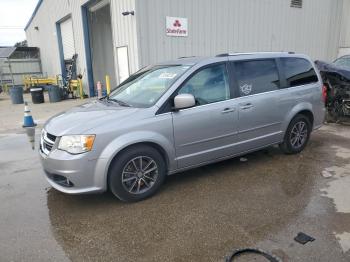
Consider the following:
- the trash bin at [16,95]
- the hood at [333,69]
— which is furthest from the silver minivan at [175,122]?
the trash bin at [16,95]

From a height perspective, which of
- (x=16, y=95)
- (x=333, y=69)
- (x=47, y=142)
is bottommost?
(x=16, y=95)

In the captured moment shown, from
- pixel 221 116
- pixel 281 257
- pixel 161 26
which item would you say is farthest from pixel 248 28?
pixel 281 257

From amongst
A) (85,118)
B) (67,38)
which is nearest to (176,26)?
(85,118)

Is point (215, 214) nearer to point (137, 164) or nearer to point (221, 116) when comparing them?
point (137, 164)

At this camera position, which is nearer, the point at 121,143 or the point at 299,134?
the point at 121,143

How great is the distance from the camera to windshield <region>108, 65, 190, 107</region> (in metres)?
4.20

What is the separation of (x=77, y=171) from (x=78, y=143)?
0.31m

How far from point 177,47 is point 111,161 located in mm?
7780

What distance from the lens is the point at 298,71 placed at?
5.46 m

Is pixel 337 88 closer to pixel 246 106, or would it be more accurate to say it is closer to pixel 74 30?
pixel 246 106

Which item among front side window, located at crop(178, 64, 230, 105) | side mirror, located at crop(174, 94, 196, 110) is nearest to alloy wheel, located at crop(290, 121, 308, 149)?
front side window, located at crop(178, 64, 230, 105)

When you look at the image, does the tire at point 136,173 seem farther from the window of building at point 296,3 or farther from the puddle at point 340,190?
the window of building at point 296,3

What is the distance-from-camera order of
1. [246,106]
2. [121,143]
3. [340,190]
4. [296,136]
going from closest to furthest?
[121,143]
[340,190]
[246,106]
[296,136]

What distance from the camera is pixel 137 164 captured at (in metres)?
3.90
